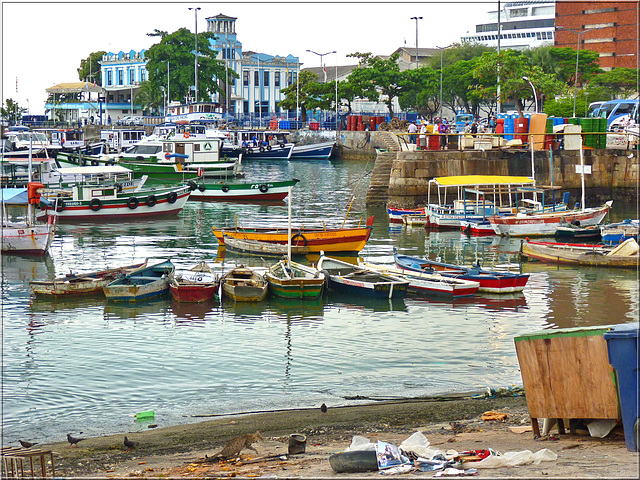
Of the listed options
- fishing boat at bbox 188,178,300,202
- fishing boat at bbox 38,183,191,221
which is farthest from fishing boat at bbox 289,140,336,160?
fishing boat at bbox 38,183,191,221

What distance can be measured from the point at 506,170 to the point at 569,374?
114 ft

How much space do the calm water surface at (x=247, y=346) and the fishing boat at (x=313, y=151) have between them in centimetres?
5725

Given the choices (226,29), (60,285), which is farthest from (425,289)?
(226,29)

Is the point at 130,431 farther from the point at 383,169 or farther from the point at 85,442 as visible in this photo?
the point at 383,169

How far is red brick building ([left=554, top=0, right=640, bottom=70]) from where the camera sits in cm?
9103

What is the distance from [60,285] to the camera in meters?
23.5

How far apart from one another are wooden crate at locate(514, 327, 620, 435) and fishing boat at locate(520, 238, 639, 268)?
1706 centimetres

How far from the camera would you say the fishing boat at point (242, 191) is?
4806 centimetres

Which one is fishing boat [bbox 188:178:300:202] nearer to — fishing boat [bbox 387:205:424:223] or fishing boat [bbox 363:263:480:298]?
fishing boat [bbox 387:205:424:223]

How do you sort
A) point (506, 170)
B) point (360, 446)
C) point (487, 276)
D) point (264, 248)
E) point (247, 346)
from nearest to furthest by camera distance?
point (360, 446), point (247, 346), point (487, 276), point (264, 248), point (506, 170)

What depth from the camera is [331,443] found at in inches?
472

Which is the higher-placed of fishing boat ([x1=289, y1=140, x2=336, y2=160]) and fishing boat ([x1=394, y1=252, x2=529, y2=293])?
fishing boat ([x1=289, y1=140, x2=336, y2=160])

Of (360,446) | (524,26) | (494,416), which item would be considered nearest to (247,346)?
(494,416)

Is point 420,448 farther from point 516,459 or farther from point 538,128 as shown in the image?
point 538,128
